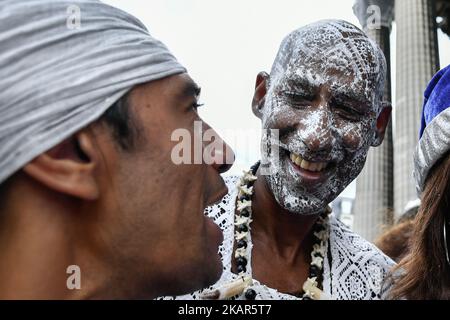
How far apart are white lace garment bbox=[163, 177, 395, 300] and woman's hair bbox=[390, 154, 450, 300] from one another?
0.08 m

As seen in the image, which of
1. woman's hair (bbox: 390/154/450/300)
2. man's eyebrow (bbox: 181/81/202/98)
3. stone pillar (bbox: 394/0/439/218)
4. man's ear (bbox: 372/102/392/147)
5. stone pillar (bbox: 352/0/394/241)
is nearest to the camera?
man's eyebrow (bbox: 181/81/202/98)

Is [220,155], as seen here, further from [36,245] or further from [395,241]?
[395,241]

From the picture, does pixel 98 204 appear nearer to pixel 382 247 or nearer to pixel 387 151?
pixel 382 247

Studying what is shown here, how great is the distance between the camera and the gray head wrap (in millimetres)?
1030

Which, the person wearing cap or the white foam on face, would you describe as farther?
the person wearing cap

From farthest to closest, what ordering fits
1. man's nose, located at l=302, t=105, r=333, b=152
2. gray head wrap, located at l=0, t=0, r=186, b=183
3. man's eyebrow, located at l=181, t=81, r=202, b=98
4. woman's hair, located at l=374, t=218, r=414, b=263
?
1. woman's hair, located at l=374, t=218, r=414, b=263
2. man's nose, located at l=302, t=105, r=333, b=152
3. man's eyebrow, located at l=181, t=81, r=202, b=98
4. gray head wrap, located at l=0, t=0, r=186, b=183

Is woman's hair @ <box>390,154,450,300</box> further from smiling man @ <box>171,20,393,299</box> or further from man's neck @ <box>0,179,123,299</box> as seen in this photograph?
man's neck @ <box>0,179,123,299</box>

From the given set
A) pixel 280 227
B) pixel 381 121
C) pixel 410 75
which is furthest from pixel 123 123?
pixel 410 75

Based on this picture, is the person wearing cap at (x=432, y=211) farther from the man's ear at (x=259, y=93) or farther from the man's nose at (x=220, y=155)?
the man's nose at (x=220, y=155)

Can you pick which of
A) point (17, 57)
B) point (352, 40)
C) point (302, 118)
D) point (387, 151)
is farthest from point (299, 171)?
point (387, 151)

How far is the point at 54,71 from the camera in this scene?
105cm

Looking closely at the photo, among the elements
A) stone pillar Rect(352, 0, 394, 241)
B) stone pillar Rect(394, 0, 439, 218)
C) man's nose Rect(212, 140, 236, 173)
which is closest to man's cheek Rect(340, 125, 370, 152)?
man's nose Rect(212, 140, 236, 173)

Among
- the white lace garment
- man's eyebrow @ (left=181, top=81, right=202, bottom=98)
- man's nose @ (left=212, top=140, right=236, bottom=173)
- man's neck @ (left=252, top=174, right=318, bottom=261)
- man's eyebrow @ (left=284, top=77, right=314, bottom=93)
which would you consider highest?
man's eyebrow @ (left=284, top=77, right=314, bottom=93)

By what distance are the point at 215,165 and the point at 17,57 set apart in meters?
0.48
